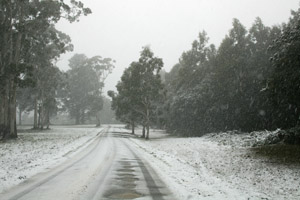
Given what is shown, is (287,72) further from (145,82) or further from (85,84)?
(85,84)

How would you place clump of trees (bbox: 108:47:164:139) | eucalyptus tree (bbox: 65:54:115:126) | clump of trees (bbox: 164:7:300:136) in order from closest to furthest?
clump of trees (bbox: 164:7:300:136), clump of trees (bbox: 108:47:164:139), eucalyptus tree (bbox: 65:54:115:126)

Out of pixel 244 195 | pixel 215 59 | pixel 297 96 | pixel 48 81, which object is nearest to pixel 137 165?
pixel 244 195

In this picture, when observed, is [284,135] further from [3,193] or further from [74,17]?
[74,17]

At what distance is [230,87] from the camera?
42.8 m

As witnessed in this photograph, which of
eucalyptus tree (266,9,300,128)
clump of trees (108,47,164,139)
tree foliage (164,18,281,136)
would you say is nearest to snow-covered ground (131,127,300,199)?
eucalyptus tree (266,9,300,128)

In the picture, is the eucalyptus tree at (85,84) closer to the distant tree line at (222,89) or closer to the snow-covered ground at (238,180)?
the distant tree line at (222,89)

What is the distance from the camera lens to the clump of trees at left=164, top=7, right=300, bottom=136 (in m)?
37.8

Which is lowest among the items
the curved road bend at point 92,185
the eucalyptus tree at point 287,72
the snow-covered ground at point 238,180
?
the snow-covered ground at point 238,180

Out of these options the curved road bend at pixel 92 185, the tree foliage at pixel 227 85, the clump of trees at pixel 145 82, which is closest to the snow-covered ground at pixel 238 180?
the curved road bend at pixel 92 185

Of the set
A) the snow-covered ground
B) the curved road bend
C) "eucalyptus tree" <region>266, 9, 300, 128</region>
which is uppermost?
"eucalyptus tree" <region>266, 9, 300, 128</region>

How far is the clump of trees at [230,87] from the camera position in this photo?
37781mm

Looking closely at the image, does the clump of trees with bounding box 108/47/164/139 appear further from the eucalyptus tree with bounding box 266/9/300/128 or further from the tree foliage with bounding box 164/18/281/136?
the eucalyptus tree with bounding box 266/9/300/128

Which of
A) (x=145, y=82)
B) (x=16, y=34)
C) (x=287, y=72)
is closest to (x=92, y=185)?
(x=287, y=72)

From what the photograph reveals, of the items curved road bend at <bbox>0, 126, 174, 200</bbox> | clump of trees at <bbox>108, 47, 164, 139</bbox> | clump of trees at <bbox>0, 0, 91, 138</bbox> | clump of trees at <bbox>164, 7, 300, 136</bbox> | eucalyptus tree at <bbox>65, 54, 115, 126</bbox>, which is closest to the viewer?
curved road bend at <bbox>0, 126, 174, 200</bbox>
